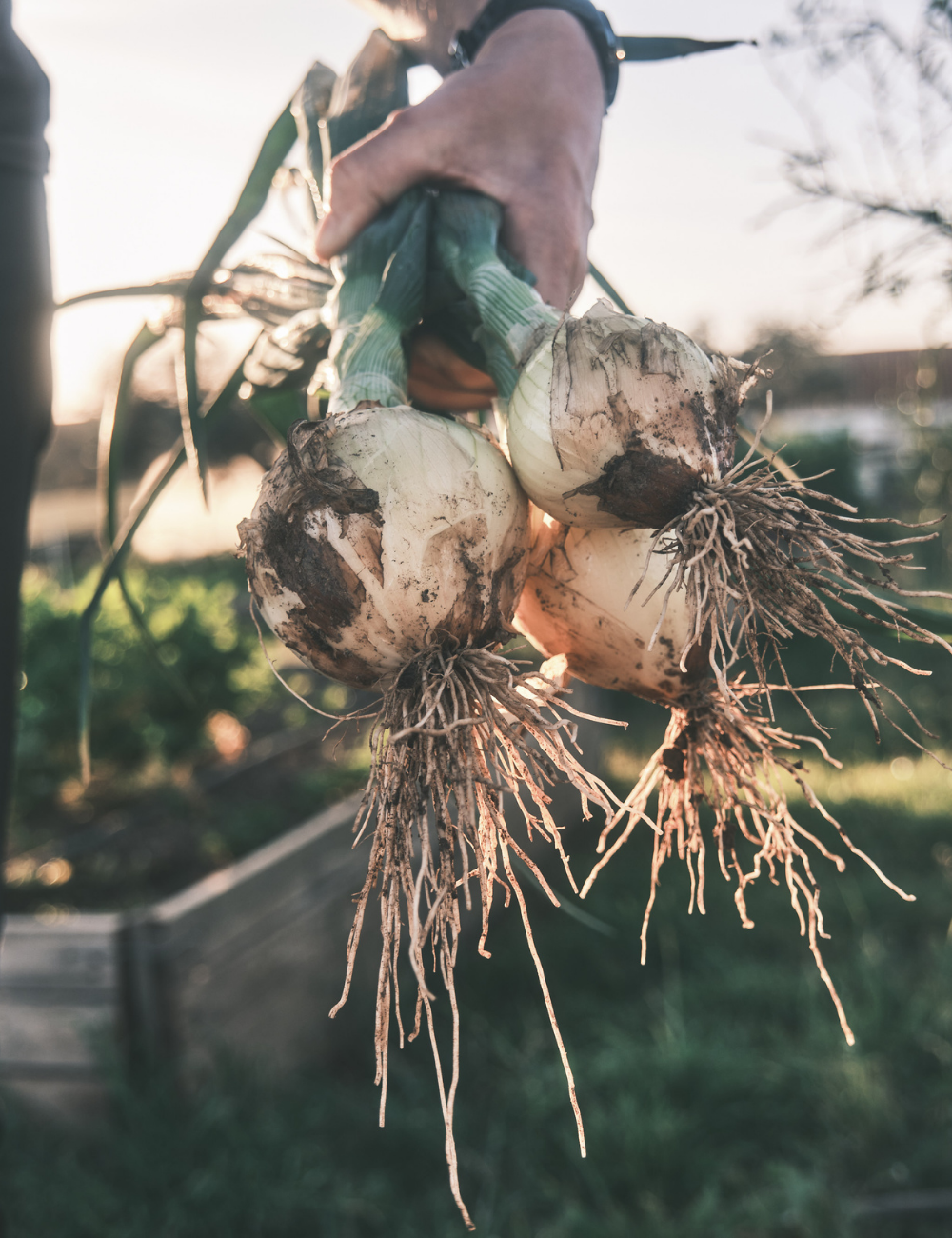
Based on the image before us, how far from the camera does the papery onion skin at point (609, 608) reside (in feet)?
1.72

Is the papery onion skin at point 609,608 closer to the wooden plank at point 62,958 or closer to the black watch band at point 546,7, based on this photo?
the black watch band at point 546,7

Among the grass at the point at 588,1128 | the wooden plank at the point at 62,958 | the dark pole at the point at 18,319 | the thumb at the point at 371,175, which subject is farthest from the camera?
the wooden plank at the point at 62,958

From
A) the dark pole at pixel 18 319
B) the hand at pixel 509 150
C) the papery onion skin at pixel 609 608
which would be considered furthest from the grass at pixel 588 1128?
the hand at pixel 509 150

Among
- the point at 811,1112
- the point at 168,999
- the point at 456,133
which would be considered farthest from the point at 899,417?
the point at 456,133

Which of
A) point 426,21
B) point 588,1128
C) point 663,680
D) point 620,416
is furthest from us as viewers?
point 588,1128

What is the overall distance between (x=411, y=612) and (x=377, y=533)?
0.15 ft

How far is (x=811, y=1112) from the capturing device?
181cm

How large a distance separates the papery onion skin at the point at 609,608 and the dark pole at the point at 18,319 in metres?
0.52

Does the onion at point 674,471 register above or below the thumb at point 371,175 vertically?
below

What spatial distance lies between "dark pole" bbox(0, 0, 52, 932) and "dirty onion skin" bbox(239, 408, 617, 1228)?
456 millimetres

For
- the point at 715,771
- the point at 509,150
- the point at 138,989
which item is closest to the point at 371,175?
the point at 509,150

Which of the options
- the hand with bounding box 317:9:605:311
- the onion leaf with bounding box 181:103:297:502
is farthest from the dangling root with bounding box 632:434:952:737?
the onion leaf with bounding box 181:103:297:502

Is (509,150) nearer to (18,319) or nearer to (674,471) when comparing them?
(674,471)

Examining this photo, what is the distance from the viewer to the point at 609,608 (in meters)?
0.52
